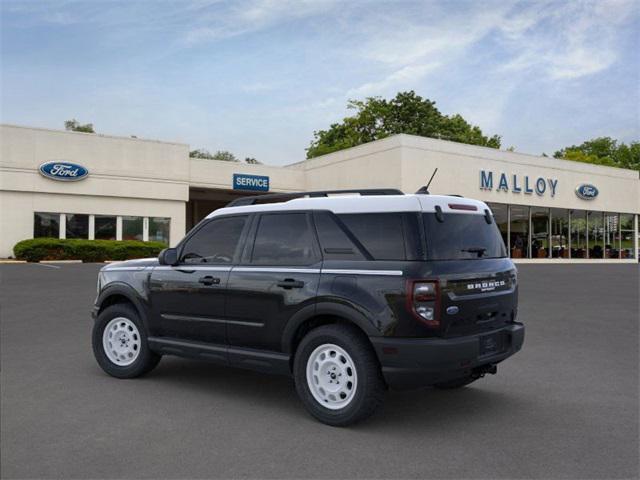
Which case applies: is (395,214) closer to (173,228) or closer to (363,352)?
(363,352)

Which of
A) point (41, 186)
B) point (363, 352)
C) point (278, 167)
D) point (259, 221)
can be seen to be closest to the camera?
point (363, 352)

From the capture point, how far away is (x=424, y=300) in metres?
4.48

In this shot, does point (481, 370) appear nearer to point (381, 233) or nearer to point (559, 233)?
point (381, 233)

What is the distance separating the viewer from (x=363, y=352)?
4668 mm

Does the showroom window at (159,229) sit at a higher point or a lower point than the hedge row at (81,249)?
higher

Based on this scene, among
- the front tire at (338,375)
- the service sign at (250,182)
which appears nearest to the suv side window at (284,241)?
the front tire at (338,375)

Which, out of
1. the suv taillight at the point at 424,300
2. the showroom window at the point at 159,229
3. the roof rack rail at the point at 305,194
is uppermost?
the showroom window at the point at 159,229

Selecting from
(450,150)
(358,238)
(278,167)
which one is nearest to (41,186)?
(278,167)

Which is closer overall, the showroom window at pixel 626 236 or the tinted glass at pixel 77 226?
the tinted glass at pixel 77 226

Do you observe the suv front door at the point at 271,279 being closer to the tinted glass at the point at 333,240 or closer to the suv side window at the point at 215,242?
the tinted glass at the point at 333,240

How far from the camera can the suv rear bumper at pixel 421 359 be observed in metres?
4.46

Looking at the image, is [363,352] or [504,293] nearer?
[363,352]

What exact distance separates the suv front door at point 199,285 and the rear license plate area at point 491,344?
2.29 meters

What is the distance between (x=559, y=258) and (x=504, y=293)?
43751 millimetres
